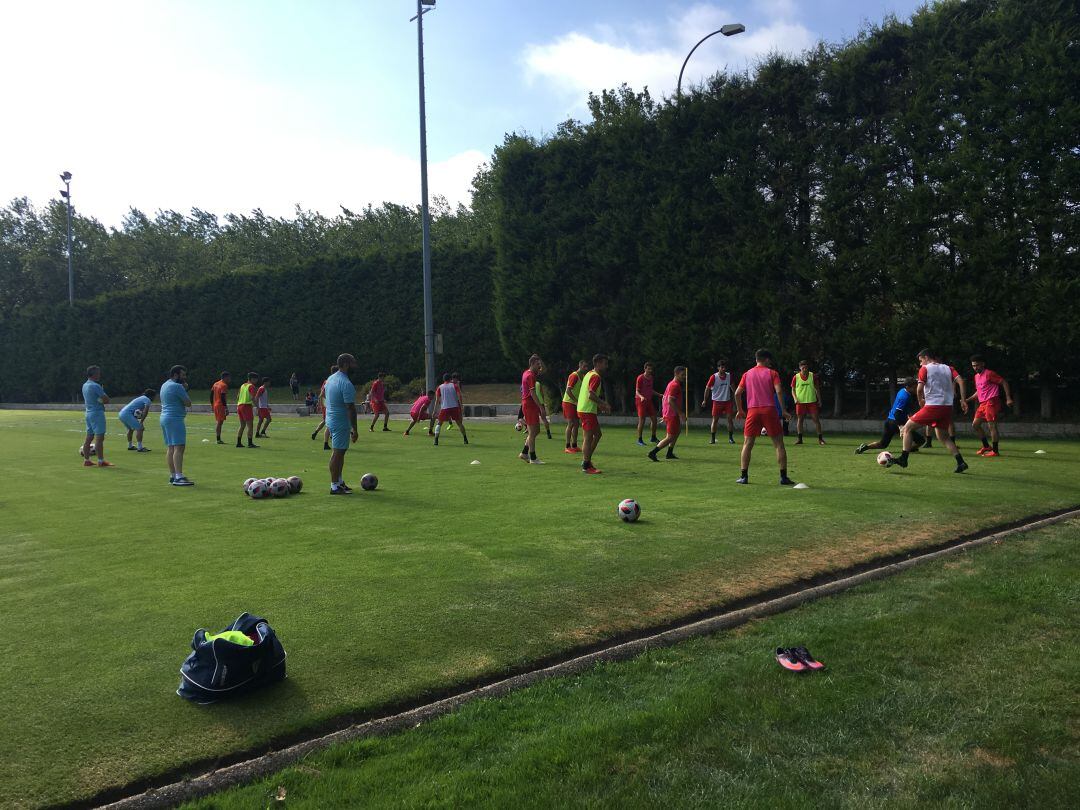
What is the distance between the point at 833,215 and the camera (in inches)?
830

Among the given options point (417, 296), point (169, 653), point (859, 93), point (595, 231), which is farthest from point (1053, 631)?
point (417, 296)

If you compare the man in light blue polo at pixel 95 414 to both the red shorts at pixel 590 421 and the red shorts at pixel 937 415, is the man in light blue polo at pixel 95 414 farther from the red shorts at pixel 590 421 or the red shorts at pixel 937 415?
the red shorts at pixel 937 415

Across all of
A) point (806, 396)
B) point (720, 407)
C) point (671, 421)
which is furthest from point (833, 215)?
point (671, 421)

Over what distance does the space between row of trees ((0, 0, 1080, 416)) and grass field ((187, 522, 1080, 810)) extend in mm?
16319

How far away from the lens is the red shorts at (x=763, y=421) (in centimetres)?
1127

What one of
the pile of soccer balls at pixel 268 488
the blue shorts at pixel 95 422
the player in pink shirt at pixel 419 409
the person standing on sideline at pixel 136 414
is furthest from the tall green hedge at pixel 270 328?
the pile of soccer balls at pixel 268 488

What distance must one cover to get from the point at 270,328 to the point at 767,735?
44786mm

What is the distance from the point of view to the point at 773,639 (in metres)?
5.01

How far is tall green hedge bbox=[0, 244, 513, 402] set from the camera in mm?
37812

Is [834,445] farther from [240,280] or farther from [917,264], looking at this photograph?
[240,280]

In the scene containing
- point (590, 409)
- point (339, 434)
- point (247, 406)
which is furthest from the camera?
point (247, 406)

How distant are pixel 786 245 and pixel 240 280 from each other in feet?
114

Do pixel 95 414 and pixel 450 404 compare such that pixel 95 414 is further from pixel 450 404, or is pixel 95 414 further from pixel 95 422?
pixel 450 404

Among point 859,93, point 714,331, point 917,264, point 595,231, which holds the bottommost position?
point 714,331
